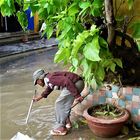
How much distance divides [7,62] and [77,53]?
6339 millimetres

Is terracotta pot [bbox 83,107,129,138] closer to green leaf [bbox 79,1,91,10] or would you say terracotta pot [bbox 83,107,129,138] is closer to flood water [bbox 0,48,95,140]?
flood water [bbox 0,48,95,140]

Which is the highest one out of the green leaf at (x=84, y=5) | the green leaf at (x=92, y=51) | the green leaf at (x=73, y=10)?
the green leaf at (x=84, y=5)

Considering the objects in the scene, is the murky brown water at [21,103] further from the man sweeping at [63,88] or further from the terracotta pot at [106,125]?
the terracotta pot at [106,125]

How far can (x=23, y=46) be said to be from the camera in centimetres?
1223

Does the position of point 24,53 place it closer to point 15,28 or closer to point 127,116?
point 15,28

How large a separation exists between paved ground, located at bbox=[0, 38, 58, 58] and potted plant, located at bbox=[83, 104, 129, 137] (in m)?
6.52

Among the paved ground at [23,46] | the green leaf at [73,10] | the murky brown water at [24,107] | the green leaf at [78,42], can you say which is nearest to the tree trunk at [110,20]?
the green leaf at [73,10]

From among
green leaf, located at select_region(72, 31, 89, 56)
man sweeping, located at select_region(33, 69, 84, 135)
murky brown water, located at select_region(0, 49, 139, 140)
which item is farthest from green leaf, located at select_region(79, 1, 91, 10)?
murky brown water, located at select_region(0, 49, 139, 140)

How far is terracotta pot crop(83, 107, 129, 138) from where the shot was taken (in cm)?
441

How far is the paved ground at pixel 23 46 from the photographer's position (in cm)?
1111

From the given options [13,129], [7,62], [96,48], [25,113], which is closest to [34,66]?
[7,62]

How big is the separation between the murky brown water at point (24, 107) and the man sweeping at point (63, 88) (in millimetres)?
186

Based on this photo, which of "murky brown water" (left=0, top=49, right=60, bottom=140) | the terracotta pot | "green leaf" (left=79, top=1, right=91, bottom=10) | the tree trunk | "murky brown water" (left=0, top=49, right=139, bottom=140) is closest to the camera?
"green leaf" (left=79, top=1, right=91, bottom=10)

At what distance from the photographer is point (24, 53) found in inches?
439
